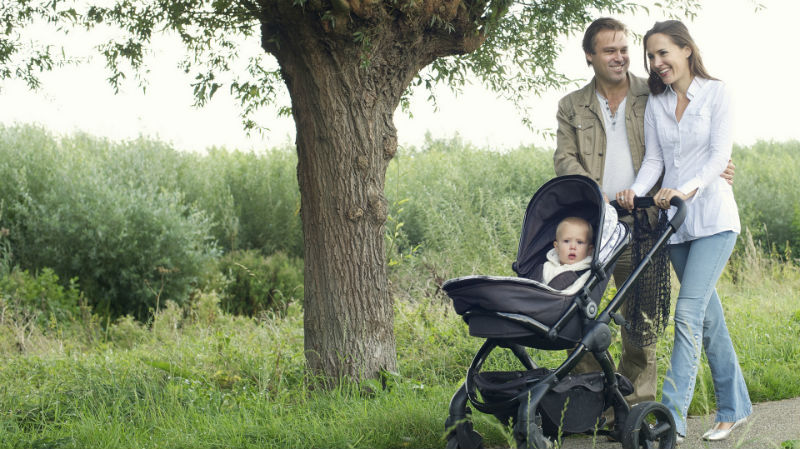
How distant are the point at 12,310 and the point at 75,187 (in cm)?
344

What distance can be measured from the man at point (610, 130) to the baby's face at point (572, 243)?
70cm

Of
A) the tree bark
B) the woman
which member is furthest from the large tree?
the woman

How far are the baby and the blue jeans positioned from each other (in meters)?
0.68

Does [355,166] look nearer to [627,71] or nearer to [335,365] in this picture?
[335,365]

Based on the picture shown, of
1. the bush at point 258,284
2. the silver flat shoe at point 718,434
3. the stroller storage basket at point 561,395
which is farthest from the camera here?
the bush at point 258,284

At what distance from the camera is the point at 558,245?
4.10m

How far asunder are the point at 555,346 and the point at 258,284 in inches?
401

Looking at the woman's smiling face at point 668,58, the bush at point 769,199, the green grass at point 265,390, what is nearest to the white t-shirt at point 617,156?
the woman's smiling face at point 668,58

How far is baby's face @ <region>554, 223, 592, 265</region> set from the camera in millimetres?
4055

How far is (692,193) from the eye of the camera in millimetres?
4207

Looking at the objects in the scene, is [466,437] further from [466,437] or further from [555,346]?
[555,346]

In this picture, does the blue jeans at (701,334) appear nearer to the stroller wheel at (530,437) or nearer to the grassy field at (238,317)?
the grassy field at (238,317)

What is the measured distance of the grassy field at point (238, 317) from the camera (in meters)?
4.79

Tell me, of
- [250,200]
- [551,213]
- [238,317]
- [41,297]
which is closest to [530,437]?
[551,213]
